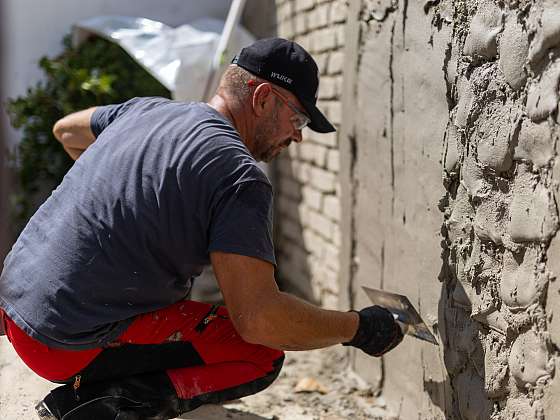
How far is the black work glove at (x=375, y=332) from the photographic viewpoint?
239cm

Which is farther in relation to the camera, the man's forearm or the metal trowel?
the metal trowel

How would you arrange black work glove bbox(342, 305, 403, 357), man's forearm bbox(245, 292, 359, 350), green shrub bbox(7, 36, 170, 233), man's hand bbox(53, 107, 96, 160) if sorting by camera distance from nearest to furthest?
man's forearm bbox(245, 292, 359, 350), black work glove bbox(342, 305, 403, 357), man's hand bbox(53, 107, 96, 160), green shrub bbox(7, 36, 170, 233)

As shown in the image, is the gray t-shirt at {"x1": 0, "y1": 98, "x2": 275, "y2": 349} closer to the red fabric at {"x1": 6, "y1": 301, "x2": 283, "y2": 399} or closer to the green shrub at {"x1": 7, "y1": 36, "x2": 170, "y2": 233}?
the red fabric at {"x1": 6, "y1": 301, "x2": 283, "y2": 399}

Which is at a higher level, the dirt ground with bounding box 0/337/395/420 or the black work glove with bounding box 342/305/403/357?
the black work glove with bounding box 342/305/403/357

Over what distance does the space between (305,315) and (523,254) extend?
0.62m

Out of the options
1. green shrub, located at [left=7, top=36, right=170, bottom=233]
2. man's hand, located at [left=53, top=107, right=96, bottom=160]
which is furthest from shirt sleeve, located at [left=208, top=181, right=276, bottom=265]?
green shrub, located at [left=7, top=36, right=170, bottom=233]

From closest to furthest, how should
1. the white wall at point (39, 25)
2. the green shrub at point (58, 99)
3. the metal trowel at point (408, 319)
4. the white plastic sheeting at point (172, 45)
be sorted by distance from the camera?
the metal trowel at point (408, 319) < the white plastic sheeting at point (172, 45) < the green shrub at point (58, 99) < the white wall at point (39, 25)

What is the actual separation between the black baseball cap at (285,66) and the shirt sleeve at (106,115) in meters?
0.47

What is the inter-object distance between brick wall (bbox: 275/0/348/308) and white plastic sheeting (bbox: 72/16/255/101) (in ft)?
1.72

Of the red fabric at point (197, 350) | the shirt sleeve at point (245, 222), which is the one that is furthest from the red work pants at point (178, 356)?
the shirt sleeve at point (245, 222)

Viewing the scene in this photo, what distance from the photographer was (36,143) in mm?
5414

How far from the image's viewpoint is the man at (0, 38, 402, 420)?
2145mm

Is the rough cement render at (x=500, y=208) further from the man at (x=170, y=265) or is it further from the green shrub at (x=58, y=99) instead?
the green shrub at (x=58, y=99)

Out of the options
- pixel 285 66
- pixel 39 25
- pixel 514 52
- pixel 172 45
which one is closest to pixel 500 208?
pixel 514 52
